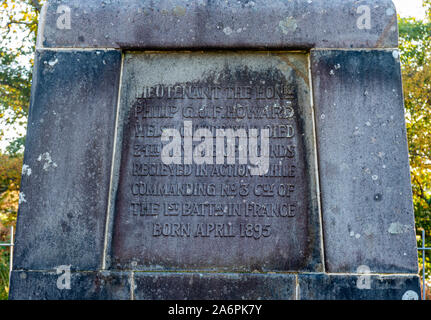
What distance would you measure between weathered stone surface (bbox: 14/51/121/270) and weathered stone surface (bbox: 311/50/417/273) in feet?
5.20

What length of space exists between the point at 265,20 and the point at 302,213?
1.47 metres

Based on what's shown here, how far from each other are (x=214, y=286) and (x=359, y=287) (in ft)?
3.21

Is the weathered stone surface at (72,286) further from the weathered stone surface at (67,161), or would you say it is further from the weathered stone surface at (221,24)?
the weathered stone surface at (221,24)

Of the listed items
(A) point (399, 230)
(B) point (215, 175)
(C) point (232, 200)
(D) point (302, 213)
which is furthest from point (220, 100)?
(A) point (399, 230)

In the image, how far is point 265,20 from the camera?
310 cm

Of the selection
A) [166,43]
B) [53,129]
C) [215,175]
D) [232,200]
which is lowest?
[232,200]

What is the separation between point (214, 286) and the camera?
279 cm

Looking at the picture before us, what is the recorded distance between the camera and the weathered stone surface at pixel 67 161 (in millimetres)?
2879

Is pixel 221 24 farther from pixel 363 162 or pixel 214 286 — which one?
pixel 214 286

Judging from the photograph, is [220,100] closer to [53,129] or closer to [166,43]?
[166,43]

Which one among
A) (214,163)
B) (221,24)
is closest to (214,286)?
(214,163)
